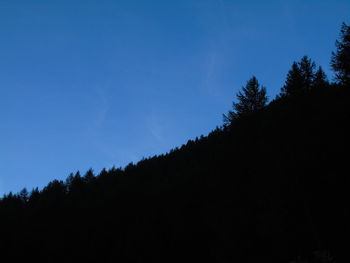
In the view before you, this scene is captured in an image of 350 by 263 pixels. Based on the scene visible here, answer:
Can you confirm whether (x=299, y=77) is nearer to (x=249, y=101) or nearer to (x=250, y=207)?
(x=249, y=101)

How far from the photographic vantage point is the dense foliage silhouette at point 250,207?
15164 millimetres

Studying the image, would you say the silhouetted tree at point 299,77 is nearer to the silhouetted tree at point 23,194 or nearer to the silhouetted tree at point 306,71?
the silhouetted tree at point 306,71

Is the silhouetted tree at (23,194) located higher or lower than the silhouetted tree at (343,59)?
higher

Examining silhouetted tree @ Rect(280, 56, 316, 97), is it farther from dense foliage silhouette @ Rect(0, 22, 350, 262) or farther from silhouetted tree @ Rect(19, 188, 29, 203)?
silhouetted tree @ Rect(19, 188, 29, 203)

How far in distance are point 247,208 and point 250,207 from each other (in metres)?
0.23

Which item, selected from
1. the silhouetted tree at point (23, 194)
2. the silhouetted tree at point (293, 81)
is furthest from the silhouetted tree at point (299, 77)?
the silhouetted tree at point (23, 194)

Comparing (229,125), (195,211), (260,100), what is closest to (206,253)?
(195,211)

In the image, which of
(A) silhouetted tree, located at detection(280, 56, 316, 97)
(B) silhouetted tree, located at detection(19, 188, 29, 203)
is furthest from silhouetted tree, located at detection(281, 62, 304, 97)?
(B) silhouetted tree, located at detection(19, 188, 29, 203)

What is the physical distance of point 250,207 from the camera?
19.8 m

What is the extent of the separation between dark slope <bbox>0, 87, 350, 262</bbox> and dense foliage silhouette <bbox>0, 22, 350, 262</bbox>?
7 cm

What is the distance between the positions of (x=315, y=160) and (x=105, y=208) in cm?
3445

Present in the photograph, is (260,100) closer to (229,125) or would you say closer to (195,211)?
(229,125)

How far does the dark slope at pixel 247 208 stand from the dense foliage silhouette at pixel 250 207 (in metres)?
0.07

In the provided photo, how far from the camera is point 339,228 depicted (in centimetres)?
1348
